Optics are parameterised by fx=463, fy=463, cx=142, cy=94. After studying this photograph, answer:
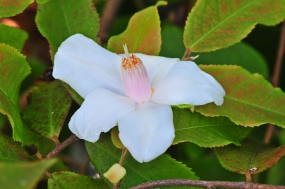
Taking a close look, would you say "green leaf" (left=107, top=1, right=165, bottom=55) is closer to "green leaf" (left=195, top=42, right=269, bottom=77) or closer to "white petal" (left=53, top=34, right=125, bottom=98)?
"white petal" (left=53, top=34, right=125, bottom=98)

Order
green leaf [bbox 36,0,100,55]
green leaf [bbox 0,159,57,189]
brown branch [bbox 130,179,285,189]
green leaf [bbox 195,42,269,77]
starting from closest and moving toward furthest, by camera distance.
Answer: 1. green leaf [bbox 0,159,57,189]
2. brown branch [bbox 130,179,285,189]
3. green leaf [bbox 36,0,100,55]
4. green leaf [bbox 195,42,269,77]

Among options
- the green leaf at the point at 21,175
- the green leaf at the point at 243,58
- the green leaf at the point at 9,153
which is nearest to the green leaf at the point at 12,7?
the green leaf at the point at 9,153

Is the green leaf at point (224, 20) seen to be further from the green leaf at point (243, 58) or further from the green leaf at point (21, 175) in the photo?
the green leaf at point (21, 175)

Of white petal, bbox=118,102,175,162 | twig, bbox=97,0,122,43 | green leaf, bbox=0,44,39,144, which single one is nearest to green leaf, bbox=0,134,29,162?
green leaf, bbox=0,44,39,144

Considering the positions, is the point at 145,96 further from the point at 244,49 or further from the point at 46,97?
the point at 244,49

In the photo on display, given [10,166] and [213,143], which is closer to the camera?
[10,166]

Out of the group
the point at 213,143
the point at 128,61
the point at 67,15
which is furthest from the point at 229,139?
the point at 67,15

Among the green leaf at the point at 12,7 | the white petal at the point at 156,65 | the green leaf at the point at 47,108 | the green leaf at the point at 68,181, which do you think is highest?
the green leaf at the point at 12,7
